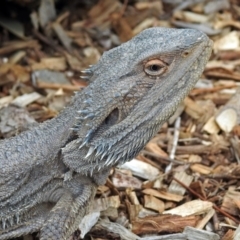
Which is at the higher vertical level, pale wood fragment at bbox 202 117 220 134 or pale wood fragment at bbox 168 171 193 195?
pale wood fragment at bbox 202 117 220 134

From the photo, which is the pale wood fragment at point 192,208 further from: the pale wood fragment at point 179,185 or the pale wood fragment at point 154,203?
the pale wood fragment at point 179,185

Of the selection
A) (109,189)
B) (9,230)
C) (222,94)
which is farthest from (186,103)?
(9,230)

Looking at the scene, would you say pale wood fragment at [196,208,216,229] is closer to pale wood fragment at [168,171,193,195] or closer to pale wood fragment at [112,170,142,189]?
pale wood fragment at [168,171,193,195]

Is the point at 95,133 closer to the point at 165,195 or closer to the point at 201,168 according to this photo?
the point at 165,195

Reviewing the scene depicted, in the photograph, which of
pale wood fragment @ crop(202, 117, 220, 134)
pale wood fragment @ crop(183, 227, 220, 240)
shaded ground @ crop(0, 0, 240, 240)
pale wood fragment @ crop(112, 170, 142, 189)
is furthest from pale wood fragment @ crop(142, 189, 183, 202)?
pale wood fragment @ crop(202, 117, 220, 134)

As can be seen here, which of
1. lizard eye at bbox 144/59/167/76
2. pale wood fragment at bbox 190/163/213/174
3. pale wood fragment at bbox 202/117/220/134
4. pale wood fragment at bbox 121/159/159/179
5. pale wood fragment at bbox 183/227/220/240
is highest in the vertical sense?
pale wood fragment at bbox 202/117/220/134

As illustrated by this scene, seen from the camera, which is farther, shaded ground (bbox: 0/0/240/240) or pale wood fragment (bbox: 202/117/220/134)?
pale wood fragment (bbox: 202/117/220/134)

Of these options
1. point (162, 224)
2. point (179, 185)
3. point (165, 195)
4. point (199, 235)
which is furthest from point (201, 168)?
point (199, 235)
